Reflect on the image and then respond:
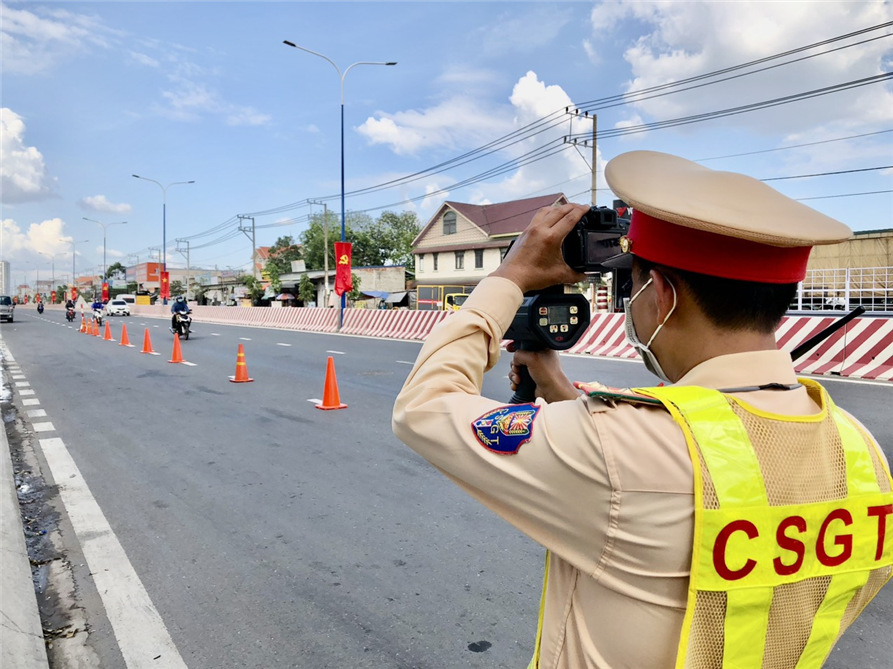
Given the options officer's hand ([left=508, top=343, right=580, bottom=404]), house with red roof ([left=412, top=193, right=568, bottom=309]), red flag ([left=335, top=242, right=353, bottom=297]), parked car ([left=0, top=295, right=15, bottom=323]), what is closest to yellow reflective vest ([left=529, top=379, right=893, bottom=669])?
officer's hand ([left=508, top=343, right=580, bottom=404])

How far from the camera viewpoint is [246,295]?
6178 centimetres

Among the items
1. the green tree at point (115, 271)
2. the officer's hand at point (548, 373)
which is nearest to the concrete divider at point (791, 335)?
the officer's hand at point (548, 373)

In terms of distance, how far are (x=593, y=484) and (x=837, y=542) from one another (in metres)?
0.43

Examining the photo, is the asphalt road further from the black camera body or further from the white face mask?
the black camera body

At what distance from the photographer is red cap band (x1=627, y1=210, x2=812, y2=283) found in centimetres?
98

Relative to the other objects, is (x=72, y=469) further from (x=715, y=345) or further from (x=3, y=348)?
(x=3, y=348)

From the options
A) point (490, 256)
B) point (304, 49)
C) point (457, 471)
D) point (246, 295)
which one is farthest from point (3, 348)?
point (246, 295)

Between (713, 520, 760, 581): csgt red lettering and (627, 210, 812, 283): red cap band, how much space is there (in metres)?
0.37

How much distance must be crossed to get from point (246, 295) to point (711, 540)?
64.1 metres

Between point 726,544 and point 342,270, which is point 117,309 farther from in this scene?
point 726,544

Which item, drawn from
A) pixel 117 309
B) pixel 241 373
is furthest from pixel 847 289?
pixel 117 309

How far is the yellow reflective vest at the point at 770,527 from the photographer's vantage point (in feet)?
2.97

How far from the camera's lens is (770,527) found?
931 mm

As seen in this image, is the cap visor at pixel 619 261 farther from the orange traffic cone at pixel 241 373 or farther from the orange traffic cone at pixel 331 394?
the orange traffic cone at pixel 241 373
